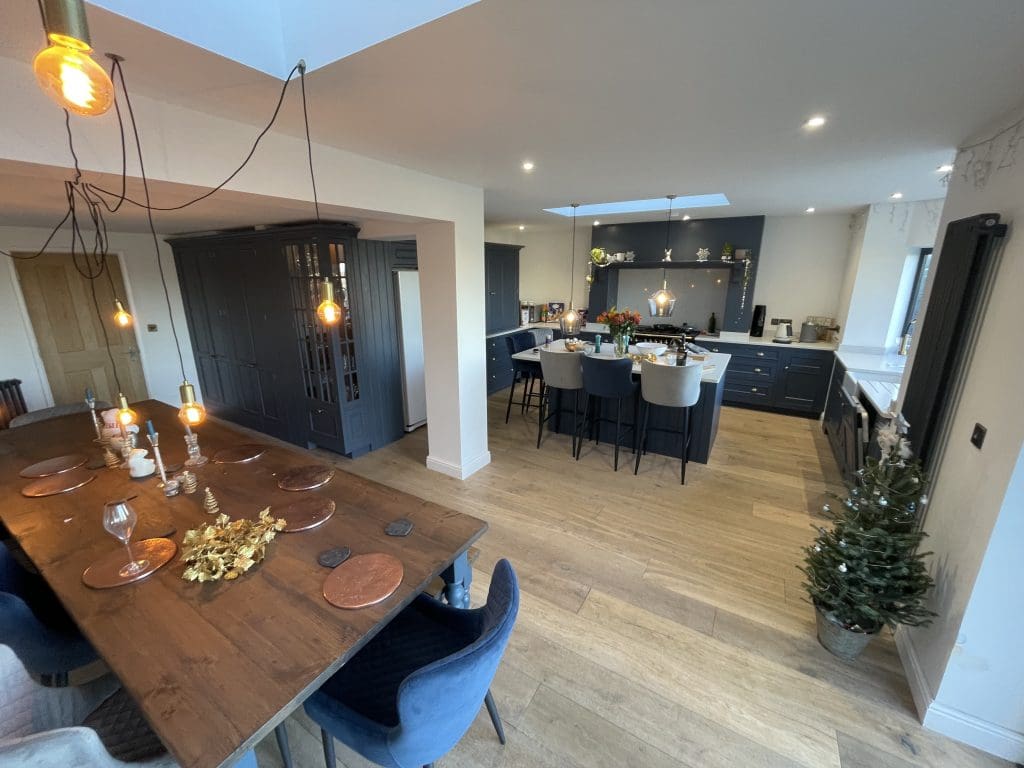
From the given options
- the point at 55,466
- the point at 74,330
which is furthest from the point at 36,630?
the point at 74,330

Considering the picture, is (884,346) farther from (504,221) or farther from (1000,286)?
(504,221)

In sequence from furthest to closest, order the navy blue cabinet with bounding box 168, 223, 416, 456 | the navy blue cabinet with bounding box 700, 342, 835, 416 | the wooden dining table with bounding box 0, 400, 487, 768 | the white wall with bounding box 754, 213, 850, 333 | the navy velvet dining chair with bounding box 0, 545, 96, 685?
the white wall with bounding box 754, 213, 850, 333
the navy blue cabinet with bounding box 700, 342, 835, 416
the navy blue cabinet with bounding box 168, 223, 416, 456
the navy velvet dining chair with bounding box 0, 545, 96, 685
the wooden dining table with bounding box 0, 400, 487, 768

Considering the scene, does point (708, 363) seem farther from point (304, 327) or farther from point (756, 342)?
point (304, 327)

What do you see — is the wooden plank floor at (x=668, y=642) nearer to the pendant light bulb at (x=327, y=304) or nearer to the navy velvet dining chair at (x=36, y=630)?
the navy velvet dining chair at (x=36, y=630)

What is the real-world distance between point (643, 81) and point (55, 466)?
3.24 meters

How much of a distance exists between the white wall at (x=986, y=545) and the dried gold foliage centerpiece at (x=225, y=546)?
2.56 m

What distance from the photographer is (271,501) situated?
5.90 feet

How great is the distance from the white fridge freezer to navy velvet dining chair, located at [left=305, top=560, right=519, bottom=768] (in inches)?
109

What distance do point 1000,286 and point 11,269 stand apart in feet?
22.8

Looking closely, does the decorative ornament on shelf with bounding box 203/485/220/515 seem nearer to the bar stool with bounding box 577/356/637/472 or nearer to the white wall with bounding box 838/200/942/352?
the bar stool with bounding box 577/356/637/472

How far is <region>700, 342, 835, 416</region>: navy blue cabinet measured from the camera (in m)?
4.77

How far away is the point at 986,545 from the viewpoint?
1.44 m

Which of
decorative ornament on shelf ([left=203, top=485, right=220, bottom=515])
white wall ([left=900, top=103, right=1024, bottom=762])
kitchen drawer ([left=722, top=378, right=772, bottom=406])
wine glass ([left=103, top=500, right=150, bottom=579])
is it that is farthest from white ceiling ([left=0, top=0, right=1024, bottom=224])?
kitchen drawer ([left=722, top=378, right=772, bottom=406])

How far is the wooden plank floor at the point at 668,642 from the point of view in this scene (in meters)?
1.59
